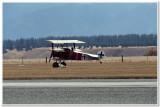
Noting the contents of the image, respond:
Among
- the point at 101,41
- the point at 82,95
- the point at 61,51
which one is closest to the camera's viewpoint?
the point at 82,95

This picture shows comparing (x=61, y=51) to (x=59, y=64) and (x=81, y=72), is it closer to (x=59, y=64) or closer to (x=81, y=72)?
(x=59, y=64)

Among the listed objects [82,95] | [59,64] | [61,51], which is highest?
[61,51]

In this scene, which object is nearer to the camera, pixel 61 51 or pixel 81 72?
pixel 81 72

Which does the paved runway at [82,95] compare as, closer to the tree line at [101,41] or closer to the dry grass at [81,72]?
the dry grass at [81,72]

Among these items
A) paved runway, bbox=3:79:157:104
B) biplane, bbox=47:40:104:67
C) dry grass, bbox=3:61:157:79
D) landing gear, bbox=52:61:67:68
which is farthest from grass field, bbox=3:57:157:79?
paved runway, bbox=3:79:157:104

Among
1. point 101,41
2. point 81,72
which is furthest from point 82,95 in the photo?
point 101,41

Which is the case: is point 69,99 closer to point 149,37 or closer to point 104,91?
point 104,91

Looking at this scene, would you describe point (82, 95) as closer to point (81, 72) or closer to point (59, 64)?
point (81, 72)

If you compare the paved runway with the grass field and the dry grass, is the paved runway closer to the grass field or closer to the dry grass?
the grass field

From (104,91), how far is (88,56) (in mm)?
24366

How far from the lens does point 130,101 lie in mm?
7727

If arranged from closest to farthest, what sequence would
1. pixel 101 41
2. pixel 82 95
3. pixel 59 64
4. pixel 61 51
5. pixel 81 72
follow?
pixel 82 95, pixel 81 72, pixel 61 51, pixel 59 64, pixel 101 41

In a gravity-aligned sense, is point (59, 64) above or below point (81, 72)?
above

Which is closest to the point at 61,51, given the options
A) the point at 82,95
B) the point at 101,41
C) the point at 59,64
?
the point at 59,64
